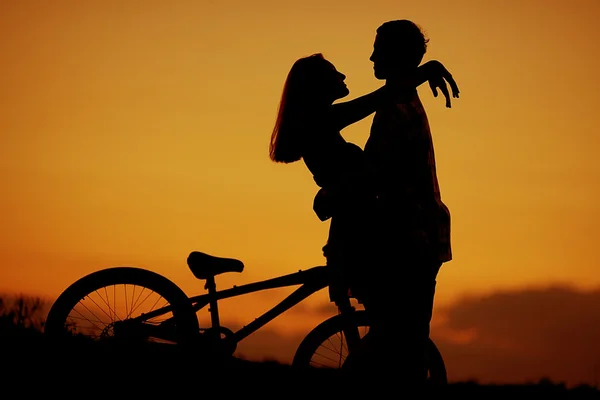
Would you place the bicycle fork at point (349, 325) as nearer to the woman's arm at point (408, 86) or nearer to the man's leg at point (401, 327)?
the man's leg at point (401, 327)

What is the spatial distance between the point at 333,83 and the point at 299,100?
1.01 feet

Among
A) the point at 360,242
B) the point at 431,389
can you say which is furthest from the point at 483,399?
the point at 360,242

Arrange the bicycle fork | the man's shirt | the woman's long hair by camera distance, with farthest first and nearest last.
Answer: the bicycle fork
the woman's long hair
the man's shirt

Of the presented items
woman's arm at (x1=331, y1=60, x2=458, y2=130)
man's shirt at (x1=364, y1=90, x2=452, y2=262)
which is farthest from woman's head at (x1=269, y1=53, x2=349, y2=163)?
man's shirt at (x1=364, y1=90, x2=452, y2=262)

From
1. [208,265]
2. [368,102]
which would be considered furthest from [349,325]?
[368,102]

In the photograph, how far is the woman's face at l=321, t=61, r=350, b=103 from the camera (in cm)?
823

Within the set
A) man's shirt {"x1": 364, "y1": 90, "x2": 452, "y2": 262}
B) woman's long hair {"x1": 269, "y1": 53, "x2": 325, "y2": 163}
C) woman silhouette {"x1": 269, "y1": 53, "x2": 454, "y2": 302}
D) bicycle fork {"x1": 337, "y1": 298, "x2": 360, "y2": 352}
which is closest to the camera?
man's shirt {"x1": 364, "y1": 90, "x2": 452, "y2": 262}

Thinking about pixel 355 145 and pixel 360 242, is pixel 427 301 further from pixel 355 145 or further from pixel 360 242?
pixel 355 145

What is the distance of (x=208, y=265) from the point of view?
377 inches

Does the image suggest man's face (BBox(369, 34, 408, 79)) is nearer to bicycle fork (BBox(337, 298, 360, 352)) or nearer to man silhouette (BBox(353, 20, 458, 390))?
man silhouette (BBox(353, 20, 458, 390))

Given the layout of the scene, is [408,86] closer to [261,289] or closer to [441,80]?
[441,80]

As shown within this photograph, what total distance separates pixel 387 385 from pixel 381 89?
2.27 m

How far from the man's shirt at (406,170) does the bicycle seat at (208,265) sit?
2.31 metres

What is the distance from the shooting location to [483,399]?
10422 mm
